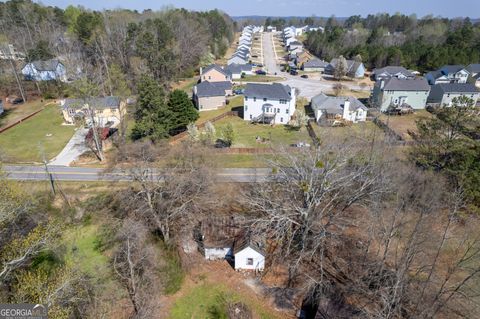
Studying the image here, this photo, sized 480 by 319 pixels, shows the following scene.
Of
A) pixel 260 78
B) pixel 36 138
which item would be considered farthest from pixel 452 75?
pixel 36 138

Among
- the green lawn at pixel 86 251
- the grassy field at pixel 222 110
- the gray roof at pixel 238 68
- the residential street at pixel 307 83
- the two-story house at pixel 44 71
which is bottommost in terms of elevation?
the green lawn at pixel 86 251

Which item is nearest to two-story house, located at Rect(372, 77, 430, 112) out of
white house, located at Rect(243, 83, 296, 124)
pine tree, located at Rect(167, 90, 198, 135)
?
white house, located at Rect(243, 83, 296, 124)

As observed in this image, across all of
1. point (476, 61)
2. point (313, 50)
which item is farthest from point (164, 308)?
point (313, 50)

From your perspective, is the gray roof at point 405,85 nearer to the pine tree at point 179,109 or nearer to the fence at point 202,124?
the fence at point 202,124

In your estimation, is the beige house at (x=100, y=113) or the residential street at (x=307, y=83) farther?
the residential street at (x=307, y=83)

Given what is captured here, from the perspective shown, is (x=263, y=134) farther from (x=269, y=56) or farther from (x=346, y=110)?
(x=269, y=56)

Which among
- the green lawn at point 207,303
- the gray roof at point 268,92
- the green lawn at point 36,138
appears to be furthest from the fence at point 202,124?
the green lawn at point 207,303
